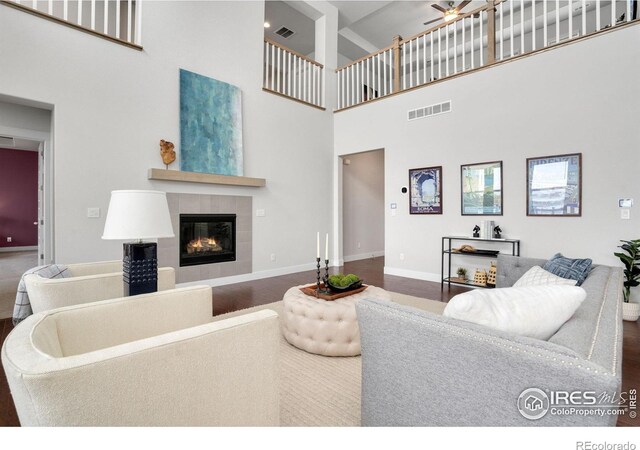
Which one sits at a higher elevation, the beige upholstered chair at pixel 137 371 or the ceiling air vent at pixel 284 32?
the ceiling air vent at pixel 284 32

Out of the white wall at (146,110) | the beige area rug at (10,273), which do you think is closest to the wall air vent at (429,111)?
the white wall at (146,110)

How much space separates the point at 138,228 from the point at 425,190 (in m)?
4.75

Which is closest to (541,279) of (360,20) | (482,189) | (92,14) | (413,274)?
(482,189)

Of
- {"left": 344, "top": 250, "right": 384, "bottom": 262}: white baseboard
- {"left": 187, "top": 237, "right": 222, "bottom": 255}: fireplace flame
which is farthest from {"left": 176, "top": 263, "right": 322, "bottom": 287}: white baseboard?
{"left": 344, "top": 250, "right": 384, "bottom": 262}: white baseboard

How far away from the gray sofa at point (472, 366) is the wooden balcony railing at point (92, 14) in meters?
4.84

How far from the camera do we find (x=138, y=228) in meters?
1.70

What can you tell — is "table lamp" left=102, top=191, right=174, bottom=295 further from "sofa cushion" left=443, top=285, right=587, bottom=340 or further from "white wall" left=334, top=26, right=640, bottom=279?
"white wall" left=334, top=26, right=640, bottom=279

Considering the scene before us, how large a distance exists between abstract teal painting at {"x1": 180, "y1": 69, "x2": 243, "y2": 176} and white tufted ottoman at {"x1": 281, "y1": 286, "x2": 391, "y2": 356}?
322cm

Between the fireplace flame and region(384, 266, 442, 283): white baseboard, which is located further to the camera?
region(384, 266, 442, 283): white baseboard

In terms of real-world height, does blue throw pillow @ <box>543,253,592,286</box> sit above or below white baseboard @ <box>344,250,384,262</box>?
above

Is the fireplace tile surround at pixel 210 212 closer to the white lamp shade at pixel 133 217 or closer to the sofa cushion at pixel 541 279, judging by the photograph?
the white lamp shade at pixel 133 217

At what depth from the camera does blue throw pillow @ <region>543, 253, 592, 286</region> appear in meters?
2.20

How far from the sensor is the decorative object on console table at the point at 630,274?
11.1ft
